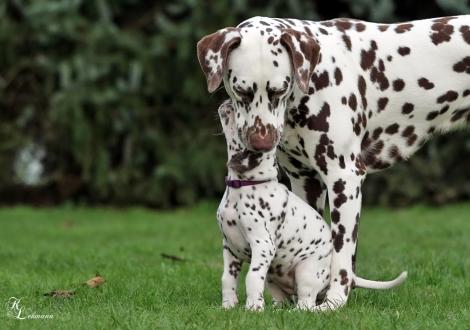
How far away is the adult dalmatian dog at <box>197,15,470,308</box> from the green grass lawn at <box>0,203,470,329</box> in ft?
2.02

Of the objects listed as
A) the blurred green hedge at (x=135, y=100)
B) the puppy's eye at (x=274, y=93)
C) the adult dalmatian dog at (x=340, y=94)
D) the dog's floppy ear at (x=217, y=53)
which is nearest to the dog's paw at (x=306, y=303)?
the adult dalmatian dog at (x=340, y=94)

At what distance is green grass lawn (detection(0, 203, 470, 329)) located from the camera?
195 inches

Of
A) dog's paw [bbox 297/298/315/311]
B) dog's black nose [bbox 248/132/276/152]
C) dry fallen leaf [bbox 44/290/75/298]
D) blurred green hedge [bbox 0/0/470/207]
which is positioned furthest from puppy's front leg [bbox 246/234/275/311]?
blurred green hedge [bbox 0/0/470/207]

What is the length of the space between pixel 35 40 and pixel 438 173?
542 centimetres

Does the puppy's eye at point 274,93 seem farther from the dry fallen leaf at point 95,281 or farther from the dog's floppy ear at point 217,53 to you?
the dry fallen leaf at point 95,281

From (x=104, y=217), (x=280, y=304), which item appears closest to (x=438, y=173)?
(x=104, y=217)

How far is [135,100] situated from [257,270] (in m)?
7.46

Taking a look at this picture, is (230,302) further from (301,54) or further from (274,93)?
(301,54)

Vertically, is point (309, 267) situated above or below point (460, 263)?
above

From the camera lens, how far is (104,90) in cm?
1236

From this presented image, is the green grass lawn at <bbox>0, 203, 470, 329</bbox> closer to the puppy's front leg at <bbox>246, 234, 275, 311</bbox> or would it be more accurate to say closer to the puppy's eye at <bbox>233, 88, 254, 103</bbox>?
the puppy's front leg at <bbox>246, 234, 275, 311</bbox>

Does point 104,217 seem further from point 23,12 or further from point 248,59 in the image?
point 248,59

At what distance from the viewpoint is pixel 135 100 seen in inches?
484

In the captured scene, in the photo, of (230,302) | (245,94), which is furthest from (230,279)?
(245,94)
